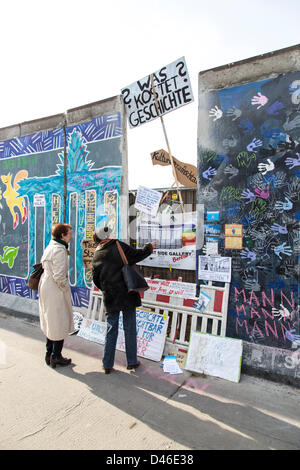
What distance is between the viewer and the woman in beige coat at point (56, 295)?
406 centimetres

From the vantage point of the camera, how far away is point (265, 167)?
3.89 meters

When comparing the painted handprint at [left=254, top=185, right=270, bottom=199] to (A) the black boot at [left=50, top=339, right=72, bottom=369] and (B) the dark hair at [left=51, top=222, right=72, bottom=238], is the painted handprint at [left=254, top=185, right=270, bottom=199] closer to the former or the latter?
(B) the dark hair at [left=51, top=222, right=72, bottom=238]

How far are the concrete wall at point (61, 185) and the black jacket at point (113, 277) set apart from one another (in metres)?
1.26

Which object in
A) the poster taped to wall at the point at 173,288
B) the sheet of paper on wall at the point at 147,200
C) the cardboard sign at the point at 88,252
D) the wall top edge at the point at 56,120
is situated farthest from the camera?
the cardboard sign at the point at 88,252

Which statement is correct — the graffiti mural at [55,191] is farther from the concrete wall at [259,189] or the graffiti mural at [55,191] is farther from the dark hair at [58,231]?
the concrete wall at [259,189]

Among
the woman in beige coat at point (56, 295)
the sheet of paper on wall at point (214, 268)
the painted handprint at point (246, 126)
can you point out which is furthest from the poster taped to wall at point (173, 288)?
the painted handprint at point (246, 126)

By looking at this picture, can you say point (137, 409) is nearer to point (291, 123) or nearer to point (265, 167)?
point (265, 167)

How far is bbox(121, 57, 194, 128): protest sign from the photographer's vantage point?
4539mm

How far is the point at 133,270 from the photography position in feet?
13.0

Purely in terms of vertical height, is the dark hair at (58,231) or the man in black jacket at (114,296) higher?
the dark hair at (58,231)

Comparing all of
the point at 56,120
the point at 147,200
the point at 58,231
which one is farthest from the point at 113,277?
the point at 56,120

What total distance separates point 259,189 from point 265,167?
0.91 feet

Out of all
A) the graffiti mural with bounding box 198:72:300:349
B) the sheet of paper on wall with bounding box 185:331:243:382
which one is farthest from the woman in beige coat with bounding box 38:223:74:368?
the graffiti mural with bounding box 198:72:300:349

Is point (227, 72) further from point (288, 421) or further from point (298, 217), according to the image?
point (288, 421)
